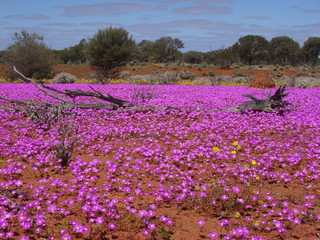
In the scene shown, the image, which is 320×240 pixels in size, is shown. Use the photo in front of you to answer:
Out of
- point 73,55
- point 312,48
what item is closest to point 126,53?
point 73,55

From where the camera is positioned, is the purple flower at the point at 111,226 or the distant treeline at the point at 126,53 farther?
the distant treeline at the point at 126,53

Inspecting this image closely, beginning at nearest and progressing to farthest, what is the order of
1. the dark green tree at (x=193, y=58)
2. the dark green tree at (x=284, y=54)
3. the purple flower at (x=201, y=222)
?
1. the purple flower at (x=201, y=222)
2. the dark green tree at (x=284, y=54)
3. the dark green tree at (x=193, y=58)

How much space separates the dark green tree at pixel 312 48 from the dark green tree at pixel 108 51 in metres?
55.2

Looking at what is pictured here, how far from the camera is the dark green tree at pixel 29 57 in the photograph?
2783 centimetres

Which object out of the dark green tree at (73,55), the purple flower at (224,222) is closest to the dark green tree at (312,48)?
the dark green tree at (73,55)

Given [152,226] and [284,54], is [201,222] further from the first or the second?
[284,54]

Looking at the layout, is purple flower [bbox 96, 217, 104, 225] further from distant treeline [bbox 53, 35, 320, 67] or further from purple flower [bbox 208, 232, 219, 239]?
distant treeline [bbox 53, 35, 320, 67]

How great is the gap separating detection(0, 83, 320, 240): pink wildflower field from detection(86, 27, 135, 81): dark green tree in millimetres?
18932

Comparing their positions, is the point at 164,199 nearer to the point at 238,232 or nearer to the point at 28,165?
the point at 238,232

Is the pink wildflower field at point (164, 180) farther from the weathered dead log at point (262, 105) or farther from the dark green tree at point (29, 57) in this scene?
the dark green tree at point (29, 57)

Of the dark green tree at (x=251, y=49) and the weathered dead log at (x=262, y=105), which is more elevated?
the dark green tree at (x=251, y=49)

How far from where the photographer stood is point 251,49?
67000 millimetres

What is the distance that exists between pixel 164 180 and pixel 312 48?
75.8m

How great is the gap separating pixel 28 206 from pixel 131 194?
1.45 meters
